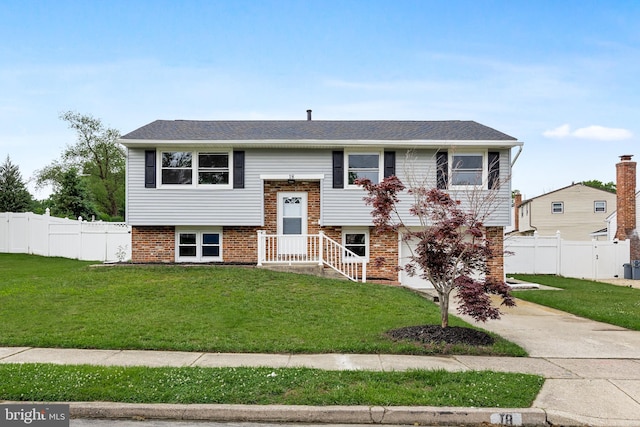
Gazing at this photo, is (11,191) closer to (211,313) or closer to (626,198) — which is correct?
(211,313)

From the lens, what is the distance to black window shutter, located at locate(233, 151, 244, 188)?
17016 mm

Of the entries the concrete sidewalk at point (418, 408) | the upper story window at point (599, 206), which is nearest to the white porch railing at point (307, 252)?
the concrete sidewalk at point (418, 408)

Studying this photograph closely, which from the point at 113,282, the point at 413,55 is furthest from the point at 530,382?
the point at 413,55

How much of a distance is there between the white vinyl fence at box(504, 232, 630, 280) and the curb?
19.1m

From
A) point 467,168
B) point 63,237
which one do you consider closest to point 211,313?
point 467,168

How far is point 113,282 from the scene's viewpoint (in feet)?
43.2

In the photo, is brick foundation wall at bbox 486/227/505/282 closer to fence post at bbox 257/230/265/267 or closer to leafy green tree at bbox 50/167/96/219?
fence post at bbox 257/230/265/267

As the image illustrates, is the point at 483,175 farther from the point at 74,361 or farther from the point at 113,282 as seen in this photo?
the point at 74,361

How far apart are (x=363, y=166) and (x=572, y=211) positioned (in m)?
28.4

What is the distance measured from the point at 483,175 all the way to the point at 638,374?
35.3 ft

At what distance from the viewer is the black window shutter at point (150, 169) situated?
55.5 feet

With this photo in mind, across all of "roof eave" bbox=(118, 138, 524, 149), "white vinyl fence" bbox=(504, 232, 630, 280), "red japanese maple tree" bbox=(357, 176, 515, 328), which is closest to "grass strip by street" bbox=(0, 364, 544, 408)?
"red japanese maple tree" bbox=(357, 176, 515, 328)

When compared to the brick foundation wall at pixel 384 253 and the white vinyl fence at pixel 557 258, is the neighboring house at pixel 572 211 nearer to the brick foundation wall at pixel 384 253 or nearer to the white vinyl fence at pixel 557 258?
the white vinyl fence at pixel 557 258

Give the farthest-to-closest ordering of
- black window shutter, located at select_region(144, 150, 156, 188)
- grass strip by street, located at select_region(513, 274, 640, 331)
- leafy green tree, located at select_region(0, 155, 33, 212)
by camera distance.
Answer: leafy green tree, located at select_region(0, 155, 33, 212)
black window shutter, located at select_region(144, 150, 156, 188)
grass strip by street, located at select_region(513, 274, 640, 331)
